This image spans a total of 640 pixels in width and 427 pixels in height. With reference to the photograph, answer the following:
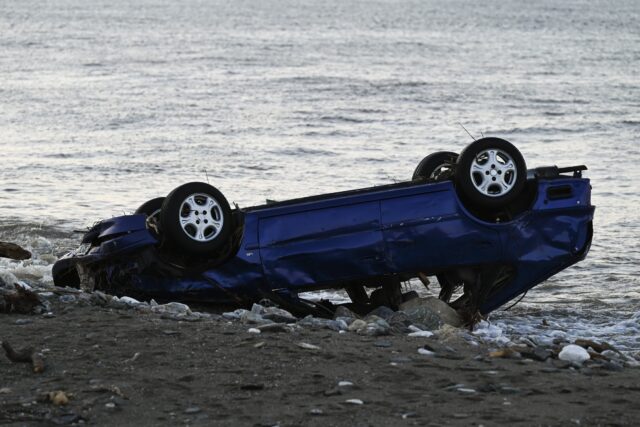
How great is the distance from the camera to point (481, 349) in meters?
8.75

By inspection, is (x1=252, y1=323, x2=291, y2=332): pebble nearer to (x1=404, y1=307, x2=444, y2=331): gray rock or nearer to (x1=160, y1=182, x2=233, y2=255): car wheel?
(x1=160, y1=182, x2=233, y2=255): car wheel

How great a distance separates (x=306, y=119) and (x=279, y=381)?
19452 millimetres

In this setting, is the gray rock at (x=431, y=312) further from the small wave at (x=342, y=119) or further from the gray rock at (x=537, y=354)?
the small wave at (x=342, y=119)

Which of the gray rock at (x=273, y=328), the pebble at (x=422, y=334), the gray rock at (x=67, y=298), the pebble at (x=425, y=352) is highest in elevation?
the gray rock at (x=67, y=298)

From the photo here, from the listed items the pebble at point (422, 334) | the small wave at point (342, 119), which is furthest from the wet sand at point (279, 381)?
the small wave at point (342, 119)

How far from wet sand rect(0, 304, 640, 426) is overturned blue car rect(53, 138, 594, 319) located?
4.14 feet

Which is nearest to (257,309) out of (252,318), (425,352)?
(252,318)

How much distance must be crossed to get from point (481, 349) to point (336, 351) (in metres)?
1.08

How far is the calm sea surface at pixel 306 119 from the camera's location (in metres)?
16.1

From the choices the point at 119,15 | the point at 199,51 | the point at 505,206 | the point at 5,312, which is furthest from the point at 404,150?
the point at 119,15

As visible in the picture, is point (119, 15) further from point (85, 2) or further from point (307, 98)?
point (307, 98)

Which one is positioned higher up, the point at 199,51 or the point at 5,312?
the point at 199,51

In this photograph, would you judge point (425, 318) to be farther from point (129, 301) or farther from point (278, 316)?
point (129, 301)

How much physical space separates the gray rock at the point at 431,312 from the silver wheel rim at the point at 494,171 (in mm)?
1048
